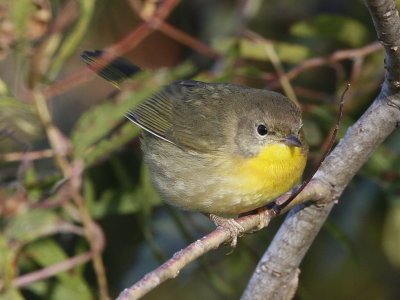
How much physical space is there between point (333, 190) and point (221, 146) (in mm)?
634

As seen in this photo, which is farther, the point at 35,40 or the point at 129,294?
the point at 35,40

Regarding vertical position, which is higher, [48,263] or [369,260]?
[369,260]

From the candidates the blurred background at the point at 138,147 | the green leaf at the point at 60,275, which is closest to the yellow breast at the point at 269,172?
the blurred background at the point at 138,147

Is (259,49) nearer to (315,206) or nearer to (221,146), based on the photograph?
(221,146)

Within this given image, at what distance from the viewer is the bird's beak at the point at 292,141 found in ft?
9.75

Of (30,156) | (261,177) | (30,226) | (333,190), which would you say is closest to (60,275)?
(30,226)

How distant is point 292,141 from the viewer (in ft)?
9.80

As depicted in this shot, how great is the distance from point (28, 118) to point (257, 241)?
138 cm

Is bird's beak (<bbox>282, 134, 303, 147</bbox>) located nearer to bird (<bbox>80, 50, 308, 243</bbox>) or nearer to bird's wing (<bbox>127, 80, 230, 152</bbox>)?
bird (<bbox>80, 50, 308, 243</bbox>)

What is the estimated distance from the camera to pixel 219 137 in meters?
3.17

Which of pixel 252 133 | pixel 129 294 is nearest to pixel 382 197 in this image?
pixel 252 133

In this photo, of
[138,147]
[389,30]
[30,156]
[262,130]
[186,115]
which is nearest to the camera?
[389,30]

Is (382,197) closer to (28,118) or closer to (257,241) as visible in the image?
(257,241)

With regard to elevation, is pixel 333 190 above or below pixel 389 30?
below
